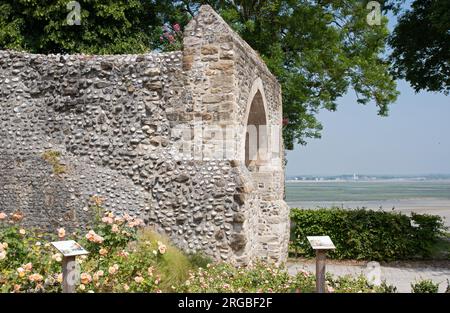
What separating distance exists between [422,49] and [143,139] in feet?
29.7

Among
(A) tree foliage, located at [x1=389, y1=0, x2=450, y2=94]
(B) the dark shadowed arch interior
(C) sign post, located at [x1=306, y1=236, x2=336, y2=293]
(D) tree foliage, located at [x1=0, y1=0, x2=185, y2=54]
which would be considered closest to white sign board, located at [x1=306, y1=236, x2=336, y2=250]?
(C) sign post, located at [x1=306, y1=236, x2=336, y2=293]

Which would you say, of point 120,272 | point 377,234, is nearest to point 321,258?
point 120,272

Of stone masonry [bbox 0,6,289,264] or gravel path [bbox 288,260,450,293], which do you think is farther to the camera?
gravel path [bbox 288,260,450,293]

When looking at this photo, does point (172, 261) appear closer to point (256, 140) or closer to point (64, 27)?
point (256, 140)

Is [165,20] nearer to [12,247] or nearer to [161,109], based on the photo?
[161,109]

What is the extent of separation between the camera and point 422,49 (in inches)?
527

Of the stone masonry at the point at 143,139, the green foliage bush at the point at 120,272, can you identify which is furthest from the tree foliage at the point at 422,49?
the green foliage bush at the point at 120,272

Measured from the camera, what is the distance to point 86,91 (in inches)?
330

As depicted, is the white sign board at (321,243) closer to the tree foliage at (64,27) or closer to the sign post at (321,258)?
the sign post at (321,258)

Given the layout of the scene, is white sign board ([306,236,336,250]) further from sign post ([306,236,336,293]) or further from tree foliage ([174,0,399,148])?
tree foliage ([174,0,399,148])

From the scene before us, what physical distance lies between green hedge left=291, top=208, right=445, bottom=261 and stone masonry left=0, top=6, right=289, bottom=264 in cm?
441

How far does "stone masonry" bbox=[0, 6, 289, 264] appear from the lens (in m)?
7.65
